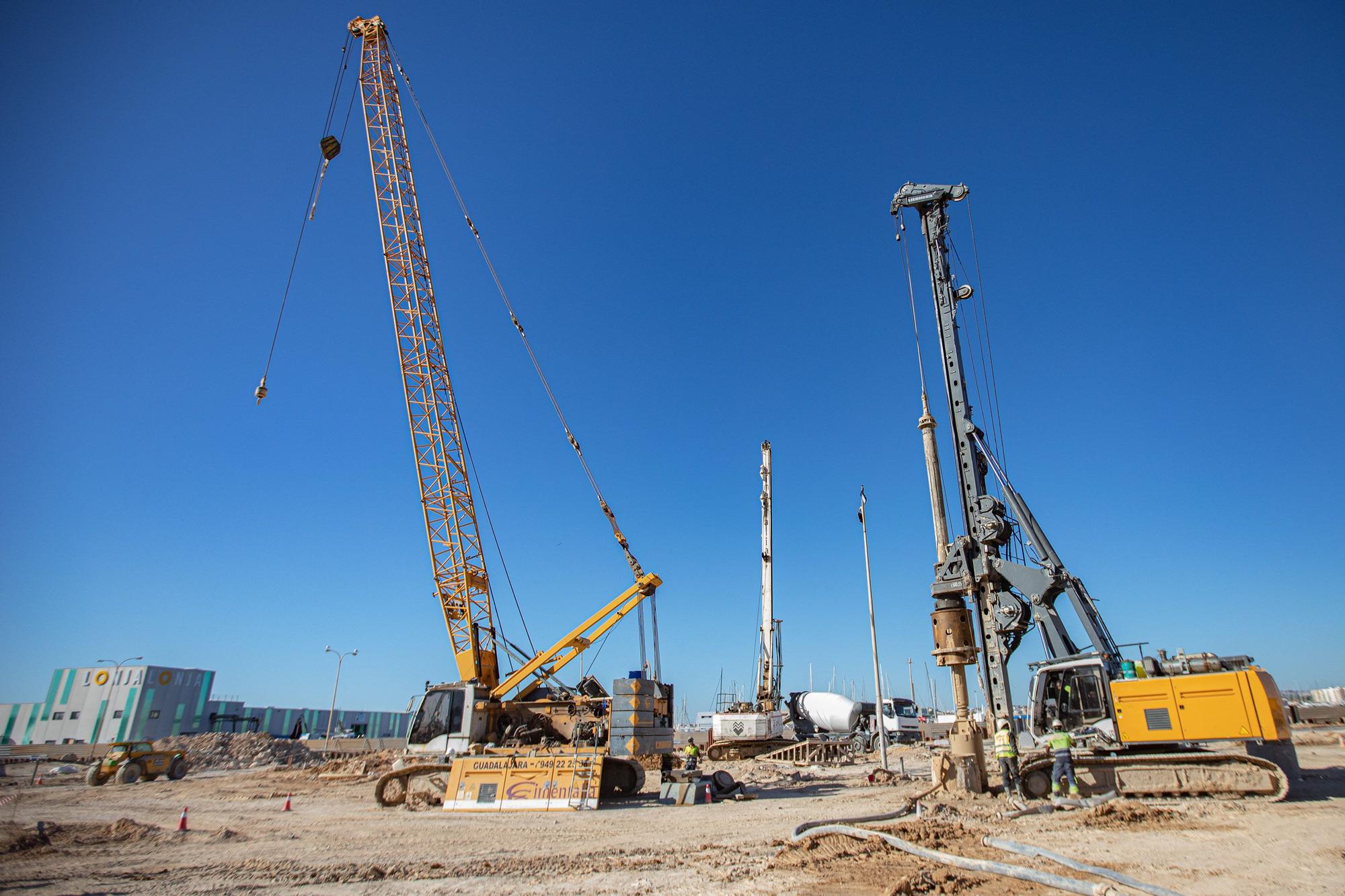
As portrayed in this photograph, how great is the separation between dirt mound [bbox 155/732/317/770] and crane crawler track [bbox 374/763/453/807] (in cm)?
2651

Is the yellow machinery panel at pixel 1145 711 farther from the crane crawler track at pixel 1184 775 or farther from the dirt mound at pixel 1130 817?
the dirt mound at pixel 1130 817

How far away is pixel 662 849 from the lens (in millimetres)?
9789

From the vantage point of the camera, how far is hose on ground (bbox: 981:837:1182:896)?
18.4ft

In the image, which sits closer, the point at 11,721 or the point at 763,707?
the point at 763,707

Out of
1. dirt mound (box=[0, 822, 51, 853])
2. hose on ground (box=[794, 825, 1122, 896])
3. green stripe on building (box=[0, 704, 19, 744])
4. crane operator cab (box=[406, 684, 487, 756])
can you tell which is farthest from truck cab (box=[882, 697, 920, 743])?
green stripe on building (box=[0, 704, 19, 744])

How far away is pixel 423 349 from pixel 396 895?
2671 cm

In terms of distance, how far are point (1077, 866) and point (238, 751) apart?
4658cm

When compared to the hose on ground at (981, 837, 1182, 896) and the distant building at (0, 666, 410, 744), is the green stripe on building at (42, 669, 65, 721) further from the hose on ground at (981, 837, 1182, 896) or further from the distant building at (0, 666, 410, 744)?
the hose on ground at (981, 837, 1182, 896)

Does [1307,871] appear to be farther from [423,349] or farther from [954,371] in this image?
[423,349]

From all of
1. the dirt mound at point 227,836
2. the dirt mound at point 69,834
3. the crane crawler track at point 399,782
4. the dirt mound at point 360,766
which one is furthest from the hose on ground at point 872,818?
the dirt mound at point 360,766

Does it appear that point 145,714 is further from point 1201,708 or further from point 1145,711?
point 1201,708

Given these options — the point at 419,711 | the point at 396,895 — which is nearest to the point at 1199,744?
the point at 396,895

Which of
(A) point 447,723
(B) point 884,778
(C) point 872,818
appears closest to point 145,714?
(A) point 447,723

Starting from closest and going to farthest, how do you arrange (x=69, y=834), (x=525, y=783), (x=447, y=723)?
1. (x=69, y=834)
2. (x=525, y=783)
3. (x=447, y=723)
